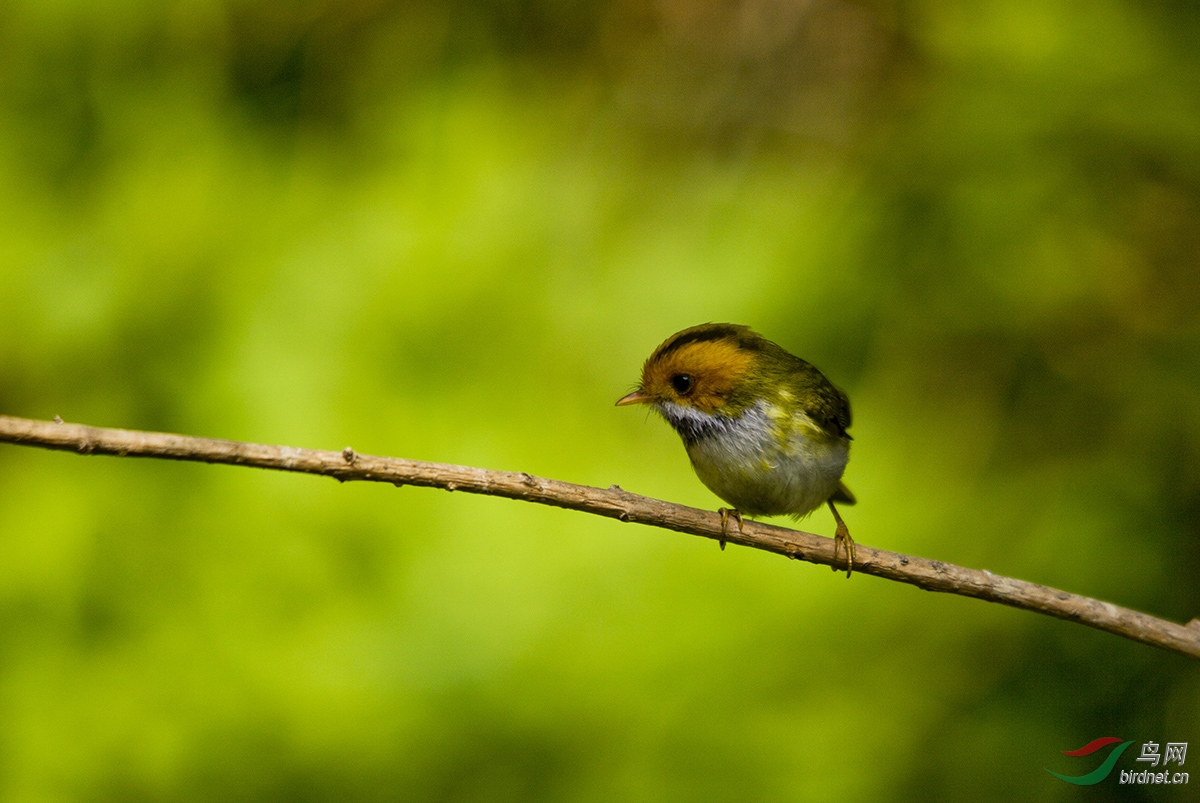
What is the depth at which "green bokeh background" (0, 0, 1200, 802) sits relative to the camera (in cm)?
351

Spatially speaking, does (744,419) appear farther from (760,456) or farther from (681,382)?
(681,382)

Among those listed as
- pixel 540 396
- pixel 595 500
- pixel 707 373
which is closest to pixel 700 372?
pixel 707 373

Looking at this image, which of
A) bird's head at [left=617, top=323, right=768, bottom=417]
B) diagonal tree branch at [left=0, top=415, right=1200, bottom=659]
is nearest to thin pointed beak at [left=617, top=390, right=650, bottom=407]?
Result: bird's head at [left=617, top=323, right=768, bottom=417]

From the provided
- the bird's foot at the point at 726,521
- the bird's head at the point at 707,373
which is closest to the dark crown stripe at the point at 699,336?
the bird's head at the point at 707,373

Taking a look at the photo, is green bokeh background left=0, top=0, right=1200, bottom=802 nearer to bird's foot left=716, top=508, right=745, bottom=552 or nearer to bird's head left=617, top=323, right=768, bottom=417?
bird's head left=617, top=323, right=768, bottom=417

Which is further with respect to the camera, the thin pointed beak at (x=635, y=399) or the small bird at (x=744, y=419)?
the thin pointed beak at (x=635, y=399)

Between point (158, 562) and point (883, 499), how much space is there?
3.00 metres

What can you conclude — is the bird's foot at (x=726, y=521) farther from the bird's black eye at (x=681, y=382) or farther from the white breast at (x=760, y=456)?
the bird's black eye at (x=681, y=382)

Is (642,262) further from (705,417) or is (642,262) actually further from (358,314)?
(705,417)

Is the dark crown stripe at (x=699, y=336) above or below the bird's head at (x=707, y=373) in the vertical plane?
above

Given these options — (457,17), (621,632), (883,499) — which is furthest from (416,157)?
(883,499)

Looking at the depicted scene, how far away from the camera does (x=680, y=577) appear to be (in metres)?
3.71

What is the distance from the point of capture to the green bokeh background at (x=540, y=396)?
3.51 metres

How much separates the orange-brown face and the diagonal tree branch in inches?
19.4
